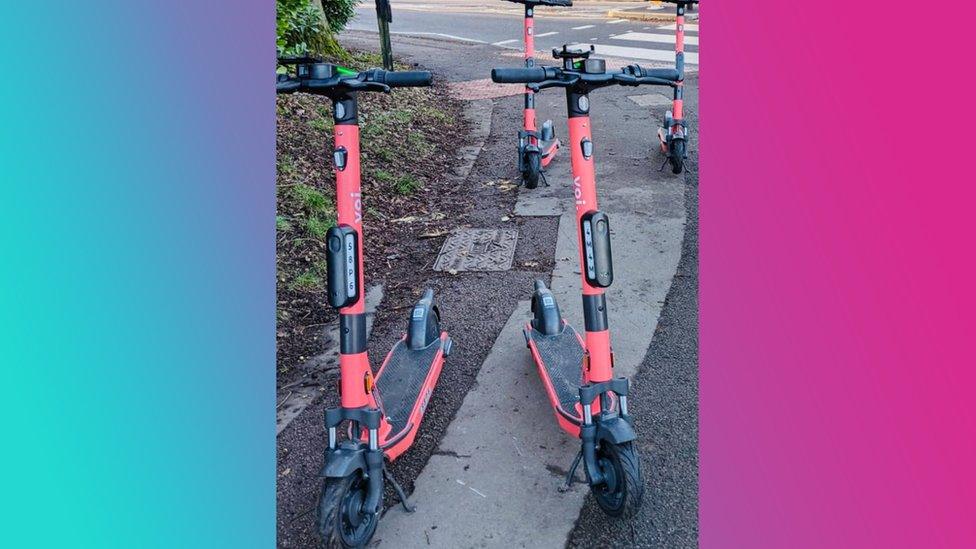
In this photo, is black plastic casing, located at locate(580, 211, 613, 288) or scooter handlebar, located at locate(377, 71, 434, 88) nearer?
scooter handlebar, located at locate(377, 71, 434, 88)

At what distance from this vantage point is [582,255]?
3.44 m

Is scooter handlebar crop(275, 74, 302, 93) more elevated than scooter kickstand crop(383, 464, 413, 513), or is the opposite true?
scooter handlebar crop(275, 74, 302, 93)

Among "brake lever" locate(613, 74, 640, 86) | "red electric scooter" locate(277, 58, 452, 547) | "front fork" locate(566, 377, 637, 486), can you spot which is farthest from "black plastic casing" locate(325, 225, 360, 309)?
"brake lever" locate(613, 74, 640, 86)

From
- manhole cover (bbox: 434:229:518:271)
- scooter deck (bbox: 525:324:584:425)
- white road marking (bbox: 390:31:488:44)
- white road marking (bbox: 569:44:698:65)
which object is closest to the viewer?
scooter deck (bbox: 525:324:584:425)

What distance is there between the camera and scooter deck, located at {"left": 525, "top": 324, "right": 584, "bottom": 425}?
3.85 m

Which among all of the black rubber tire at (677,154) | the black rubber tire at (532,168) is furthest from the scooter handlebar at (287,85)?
the black rubber tire at (677,154)

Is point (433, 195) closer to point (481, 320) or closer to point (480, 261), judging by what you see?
point (480, 261)

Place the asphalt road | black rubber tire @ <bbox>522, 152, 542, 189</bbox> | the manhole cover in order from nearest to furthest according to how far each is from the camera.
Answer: the manhole cover, black rubber tire @ <bbox>522, 152, 542, 189</bbox>, the asphalt road

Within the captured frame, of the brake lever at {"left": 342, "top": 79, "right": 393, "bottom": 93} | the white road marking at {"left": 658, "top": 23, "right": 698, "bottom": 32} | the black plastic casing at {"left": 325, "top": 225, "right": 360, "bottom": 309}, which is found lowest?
the black plastic casing at {"left": 325, "top": 225, "right": 360, "bottom": 309}

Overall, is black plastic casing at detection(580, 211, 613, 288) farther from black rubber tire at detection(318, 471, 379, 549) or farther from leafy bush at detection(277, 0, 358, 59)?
leafy bush at detection(277, 0, 358, 59)

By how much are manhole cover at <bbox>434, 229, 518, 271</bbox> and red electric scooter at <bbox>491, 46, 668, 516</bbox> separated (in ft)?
7.64

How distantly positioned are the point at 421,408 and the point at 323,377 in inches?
32.0

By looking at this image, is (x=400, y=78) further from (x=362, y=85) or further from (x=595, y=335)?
(x=595, y=335)

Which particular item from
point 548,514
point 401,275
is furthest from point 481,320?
point 548,514
